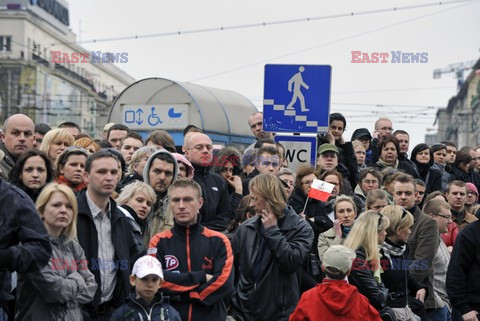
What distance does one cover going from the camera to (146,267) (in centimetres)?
908

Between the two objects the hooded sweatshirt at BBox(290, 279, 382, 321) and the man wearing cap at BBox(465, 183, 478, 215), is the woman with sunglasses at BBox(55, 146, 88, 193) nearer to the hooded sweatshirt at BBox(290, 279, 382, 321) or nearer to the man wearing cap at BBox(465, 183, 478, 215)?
the hooded sweatshirt at BBox(290, 279, 382, 321)

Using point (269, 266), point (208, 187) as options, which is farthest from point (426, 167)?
point (269, 266)

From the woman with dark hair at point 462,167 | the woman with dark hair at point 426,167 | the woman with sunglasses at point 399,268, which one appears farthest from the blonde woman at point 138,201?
the woman with dark hair at point 462,167

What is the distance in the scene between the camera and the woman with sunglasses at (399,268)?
11.4 metres

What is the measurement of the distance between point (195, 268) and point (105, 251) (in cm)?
77

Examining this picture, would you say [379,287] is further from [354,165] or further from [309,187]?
[354,165]

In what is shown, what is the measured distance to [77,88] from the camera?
118500 mm

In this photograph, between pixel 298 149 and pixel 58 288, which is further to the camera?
pixel 298 149

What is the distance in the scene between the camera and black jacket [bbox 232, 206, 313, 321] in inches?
402

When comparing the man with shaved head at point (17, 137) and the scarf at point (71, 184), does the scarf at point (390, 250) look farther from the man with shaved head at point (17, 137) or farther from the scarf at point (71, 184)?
the man with shaved head at point (17, 137)

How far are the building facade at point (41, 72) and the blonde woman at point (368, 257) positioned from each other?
8215 centimetres

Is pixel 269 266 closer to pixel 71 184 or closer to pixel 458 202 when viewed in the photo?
pixel 71 184

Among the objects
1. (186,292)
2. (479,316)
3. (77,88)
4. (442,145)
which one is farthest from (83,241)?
(77,88)

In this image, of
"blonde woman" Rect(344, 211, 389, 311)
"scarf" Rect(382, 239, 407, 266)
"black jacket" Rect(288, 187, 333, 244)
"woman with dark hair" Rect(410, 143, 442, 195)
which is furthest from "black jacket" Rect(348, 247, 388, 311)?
"woman with dark hair" Rect(410, 143, 442, 195)
